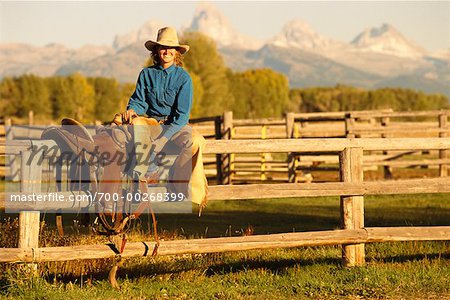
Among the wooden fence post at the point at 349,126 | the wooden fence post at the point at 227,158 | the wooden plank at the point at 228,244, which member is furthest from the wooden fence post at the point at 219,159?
the wooden plank at the point at 228,244

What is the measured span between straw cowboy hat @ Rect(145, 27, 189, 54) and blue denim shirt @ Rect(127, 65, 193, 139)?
0.71 feet

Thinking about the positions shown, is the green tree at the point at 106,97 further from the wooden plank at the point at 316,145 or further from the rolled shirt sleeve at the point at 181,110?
the rolled shirt sleeve at the point at 181,110

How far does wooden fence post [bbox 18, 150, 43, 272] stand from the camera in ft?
21.4

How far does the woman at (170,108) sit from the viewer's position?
6.47 metres

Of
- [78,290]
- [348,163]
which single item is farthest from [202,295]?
[348,163]

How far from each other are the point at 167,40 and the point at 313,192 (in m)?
2.30

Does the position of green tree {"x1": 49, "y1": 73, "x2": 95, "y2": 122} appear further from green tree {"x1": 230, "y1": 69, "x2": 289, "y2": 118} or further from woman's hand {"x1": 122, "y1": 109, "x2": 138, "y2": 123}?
woman's hand {"x1": 122, "y1": 109, "x2": 138, "y2": 123}

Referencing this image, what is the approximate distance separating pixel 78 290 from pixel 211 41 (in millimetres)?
55541

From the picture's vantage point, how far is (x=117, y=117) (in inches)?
253

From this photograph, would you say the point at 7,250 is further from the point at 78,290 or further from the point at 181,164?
the point at 181,164

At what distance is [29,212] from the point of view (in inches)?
260

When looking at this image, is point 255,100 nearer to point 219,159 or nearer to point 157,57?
point 219,159

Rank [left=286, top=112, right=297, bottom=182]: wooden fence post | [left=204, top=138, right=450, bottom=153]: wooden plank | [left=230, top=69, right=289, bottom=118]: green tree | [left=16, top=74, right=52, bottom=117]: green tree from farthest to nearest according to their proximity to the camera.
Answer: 1. [left=230, top=69, right=289, bottom=118]: green tree
2. [left=16, top=74, right=52, bottom=117]: green tree
3. [left=286, top=112, right=297, bottom=182]: wooden fence post
4. [left=204, top=138, right=450, bottom=153]: wooden plank

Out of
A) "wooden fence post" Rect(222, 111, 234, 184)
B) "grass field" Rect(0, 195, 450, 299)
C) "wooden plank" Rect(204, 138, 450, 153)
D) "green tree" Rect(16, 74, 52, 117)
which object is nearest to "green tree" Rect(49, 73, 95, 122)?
"green tree" Rect(16, 74, 52, 117)
